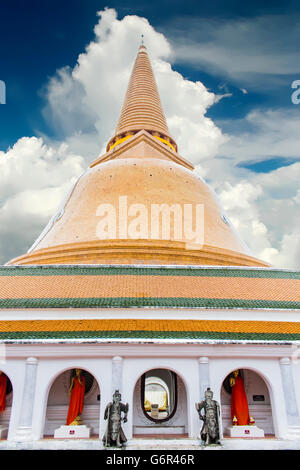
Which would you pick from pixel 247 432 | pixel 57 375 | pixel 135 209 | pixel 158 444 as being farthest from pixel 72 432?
pixel 135 209

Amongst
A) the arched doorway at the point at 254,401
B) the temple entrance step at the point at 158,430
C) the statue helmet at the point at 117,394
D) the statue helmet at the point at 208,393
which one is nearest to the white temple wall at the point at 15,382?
the statue helmet at the point at 117,394

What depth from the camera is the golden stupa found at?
13.3m

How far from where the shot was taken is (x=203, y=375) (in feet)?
27.3

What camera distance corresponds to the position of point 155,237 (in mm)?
14578

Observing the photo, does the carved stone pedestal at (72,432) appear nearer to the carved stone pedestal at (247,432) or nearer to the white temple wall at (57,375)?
the white temple wall at (57,375)

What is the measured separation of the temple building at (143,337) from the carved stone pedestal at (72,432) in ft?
0.09

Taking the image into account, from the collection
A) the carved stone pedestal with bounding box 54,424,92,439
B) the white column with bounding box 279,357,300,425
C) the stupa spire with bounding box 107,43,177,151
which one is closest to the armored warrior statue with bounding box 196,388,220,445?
the white column with bounding box 279,357,300,425

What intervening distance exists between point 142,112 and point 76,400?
20.3 metres

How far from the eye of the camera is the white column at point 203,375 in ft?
26.9

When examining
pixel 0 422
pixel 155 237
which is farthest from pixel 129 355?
pixel 155 237

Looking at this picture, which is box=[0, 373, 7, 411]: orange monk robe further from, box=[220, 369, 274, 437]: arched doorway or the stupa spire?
the stupa spire

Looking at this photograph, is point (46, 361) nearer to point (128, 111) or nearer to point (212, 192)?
point (212, 192)

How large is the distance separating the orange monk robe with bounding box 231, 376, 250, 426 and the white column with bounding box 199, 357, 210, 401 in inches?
50.7

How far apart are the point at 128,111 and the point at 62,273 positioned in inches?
670
